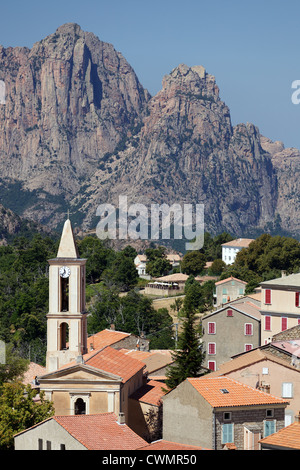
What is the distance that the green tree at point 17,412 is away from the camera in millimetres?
44688

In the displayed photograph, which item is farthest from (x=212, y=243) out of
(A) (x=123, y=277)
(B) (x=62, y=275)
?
(B) (x=62, y=275)

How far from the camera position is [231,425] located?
4338 centimetres

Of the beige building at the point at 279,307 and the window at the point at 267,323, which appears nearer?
A: the beige building at the point at 279,307

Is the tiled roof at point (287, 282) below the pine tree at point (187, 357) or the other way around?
the other way around

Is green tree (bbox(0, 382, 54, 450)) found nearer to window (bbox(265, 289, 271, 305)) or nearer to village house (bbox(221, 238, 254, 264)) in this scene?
window (bbox(265, 289, 271, 305))

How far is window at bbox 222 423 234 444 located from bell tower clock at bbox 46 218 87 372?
15.2m

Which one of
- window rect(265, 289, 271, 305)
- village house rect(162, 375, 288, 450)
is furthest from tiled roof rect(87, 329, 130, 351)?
village house rect(162, 375, 288, 450)

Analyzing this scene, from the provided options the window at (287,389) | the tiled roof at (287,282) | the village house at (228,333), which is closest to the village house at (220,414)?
the window at (287,389)

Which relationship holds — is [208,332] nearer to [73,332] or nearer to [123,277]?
[73,332]

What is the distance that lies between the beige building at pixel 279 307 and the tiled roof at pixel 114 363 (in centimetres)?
1538

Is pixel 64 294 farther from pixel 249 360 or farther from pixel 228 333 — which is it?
pixel 228 333

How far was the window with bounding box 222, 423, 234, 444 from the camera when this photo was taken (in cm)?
4316

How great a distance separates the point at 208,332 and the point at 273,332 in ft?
17.0

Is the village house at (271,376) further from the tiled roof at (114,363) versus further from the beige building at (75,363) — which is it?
the beige building at (75,363)
